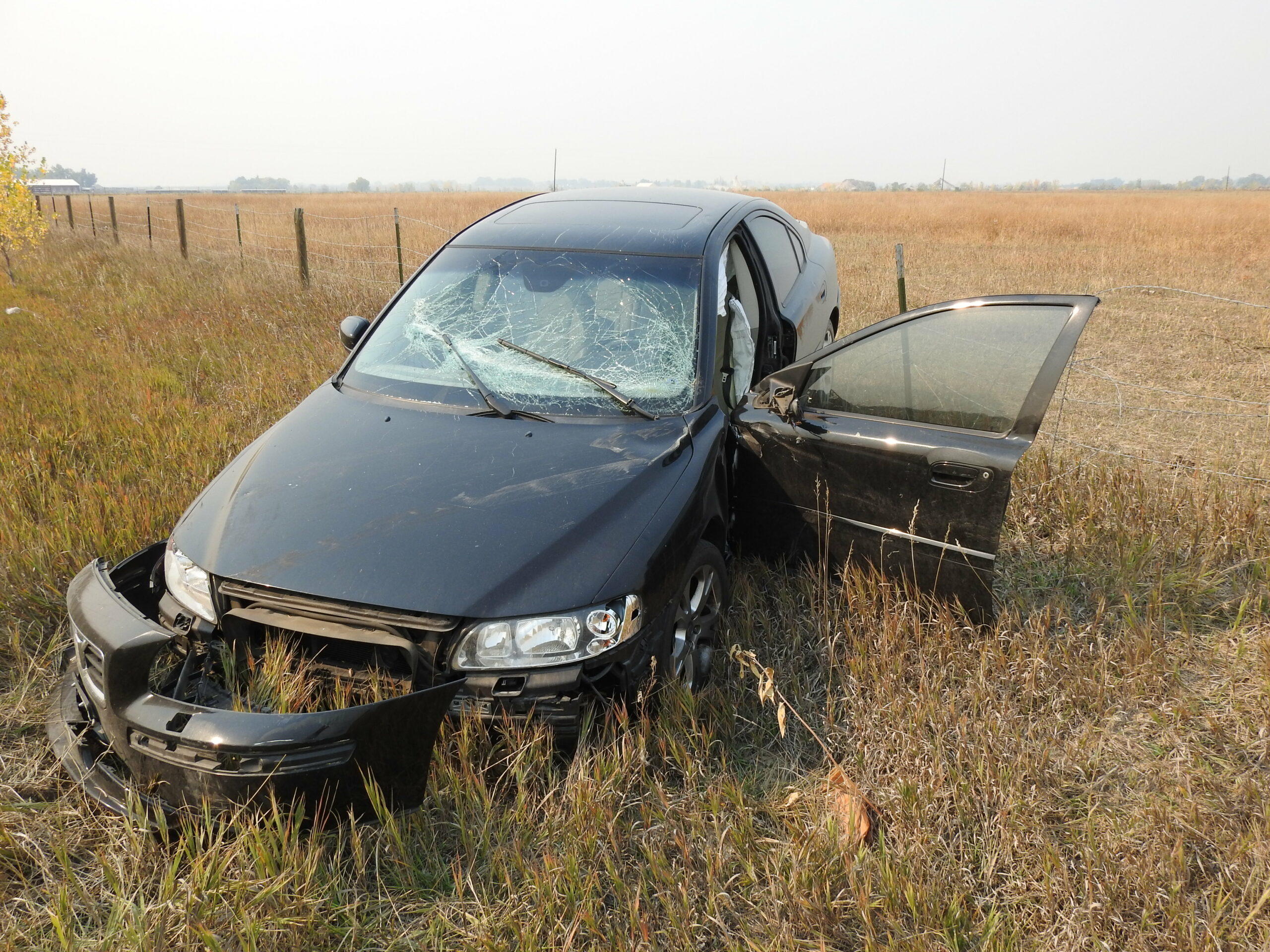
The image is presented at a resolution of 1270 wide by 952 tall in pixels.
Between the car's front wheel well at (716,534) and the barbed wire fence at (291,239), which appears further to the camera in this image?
the barbed wire fence at (291,239)

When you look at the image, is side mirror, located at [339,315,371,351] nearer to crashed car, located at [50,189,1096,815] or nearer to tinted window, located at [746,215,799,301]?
crashed car, located at [50,189,1096,815]

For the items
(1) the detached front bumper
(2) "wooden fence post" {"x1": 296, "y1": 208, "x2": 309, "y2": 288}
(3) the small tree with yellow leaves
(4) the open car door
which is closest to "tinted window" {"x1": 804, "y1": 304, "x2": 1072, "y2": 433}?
(4) the open car door

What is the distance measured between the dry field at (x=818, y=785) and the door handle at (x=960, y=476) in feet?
1.51

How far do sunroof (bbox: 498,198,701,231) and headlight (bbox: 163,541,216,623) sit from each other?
2200 mm

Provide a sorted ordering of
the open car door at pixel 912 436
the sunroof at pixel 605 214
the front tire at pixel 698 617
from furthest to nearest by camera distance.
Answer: the sunroof at pixel 605 214 → the open car door at pixel 912 436 → the front tire at pixel 698 617

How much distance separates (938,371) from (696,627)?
140cm

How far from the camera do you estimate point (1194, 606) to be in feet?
10.8

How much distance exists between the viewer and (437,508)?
2523 millimetres

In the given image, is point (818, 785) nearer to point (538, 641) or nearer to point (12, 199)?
point (538, 641)

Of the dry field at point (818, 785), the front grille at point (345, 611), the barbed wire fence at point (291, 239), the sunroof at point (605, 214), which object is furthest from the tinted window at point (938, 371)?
the barbed wire fence at point (291, 239)

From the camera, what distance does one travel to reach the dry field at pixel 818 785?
197cm

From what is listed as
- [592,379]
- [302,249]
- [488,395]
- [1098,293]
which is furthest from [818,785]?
[1098,293]

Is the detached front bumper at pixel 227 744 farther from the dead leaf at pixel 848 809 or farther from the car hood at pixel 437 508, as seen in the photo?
the dead leaf at pixel 848 809

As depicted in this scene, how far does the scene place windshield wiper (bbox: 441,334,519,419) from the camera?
10.0ft
